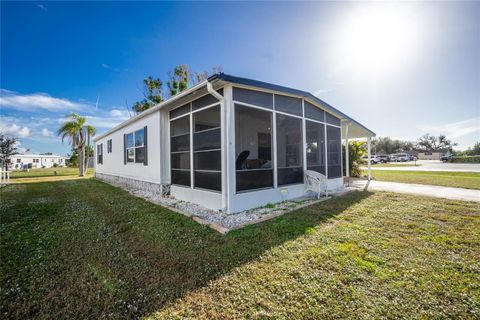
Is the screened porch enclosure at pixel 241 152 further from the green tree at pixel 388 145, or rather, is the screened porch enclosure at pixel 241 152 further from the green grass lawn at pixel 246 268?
the green tree at pixel 388 145

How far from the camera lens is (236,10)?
7.70m

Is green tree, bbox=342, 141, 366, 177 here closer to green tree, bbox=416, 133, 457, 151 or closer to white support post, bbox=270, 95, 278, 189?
white support post, bbox=270, 95, 278, 189

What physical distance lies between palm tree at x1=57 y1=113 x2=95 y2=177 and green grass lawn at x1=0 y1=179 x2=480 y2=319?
15.6 m

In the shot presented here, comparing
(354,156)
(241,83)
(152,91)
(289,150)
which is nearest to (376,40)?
(289,150)

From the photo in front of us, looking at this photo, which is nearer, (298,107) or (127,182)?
(298,107)

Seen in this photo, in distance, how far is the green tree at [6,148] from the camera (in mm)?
15030

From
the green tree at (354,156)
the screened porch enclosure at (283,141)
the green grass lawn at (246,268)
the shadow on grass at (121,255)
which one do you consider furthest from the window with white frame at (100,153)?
the green tree at (354,156)

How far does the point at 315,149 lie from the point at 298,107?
175 centimetres

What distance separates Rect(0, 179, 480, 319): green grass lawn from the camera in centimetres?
181

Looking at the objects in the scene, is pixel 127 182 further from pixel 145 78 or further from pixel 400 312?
pixel 145 78

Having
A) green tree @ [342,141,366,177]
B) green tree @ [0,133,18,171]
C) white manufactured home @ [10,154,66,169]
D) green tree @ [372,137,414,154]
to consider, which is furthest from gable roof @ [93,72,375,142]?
green tree @ [372,137,414,154]

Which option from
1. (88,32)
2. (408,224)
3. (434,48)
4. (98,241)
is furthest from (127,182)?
(434,48)

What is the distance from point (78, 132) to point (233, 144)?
1874 centimetres

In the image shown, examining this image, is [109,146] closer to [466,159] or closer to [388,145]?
[466,159]
